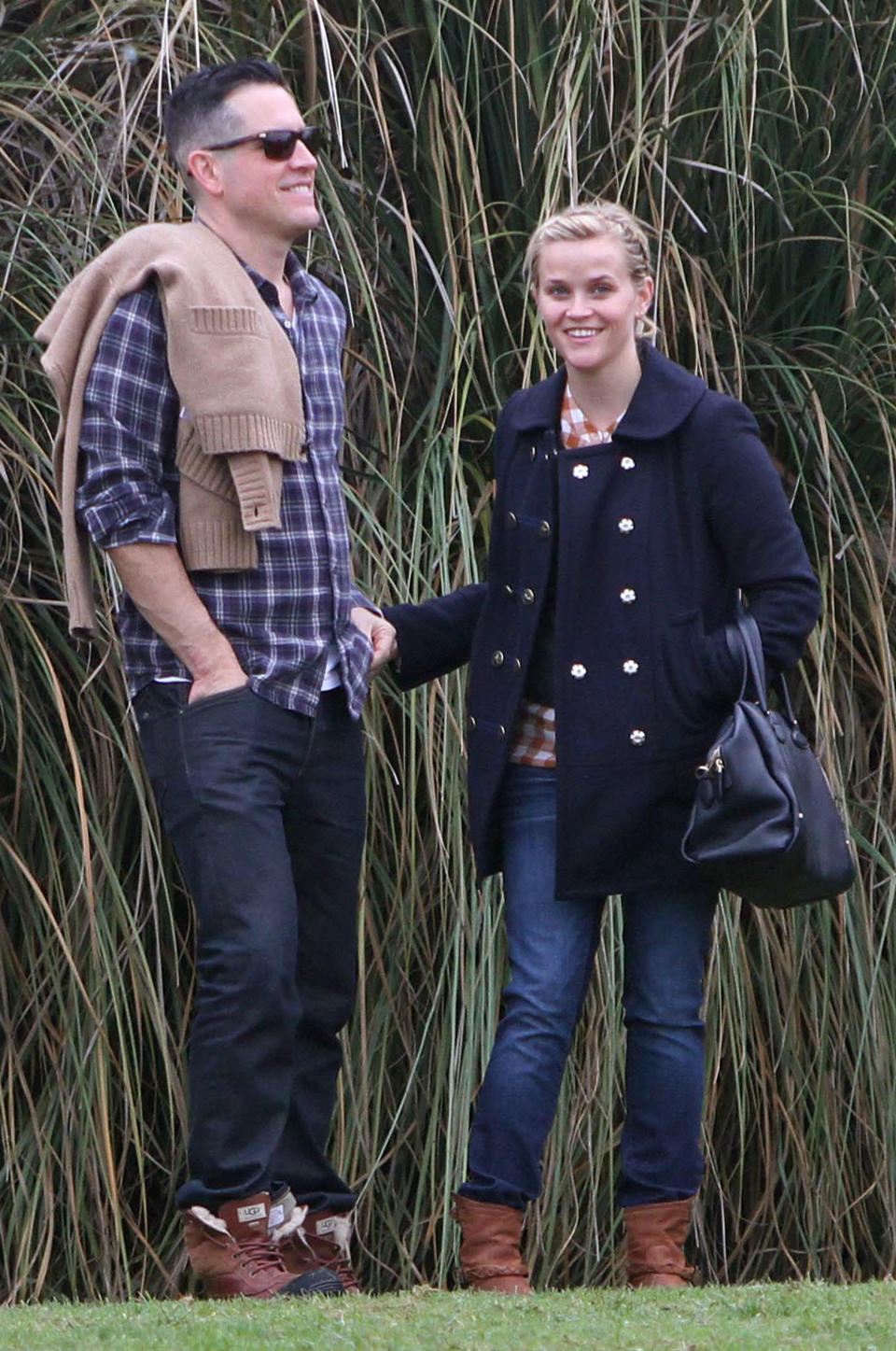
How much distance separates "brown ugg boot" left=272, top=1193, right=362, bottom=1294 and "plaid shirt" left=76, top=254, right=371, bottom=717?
0.81 metres

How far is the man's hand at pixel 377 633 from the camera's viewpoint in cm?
358

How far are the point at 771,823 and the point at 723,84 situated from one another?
5.62 feet

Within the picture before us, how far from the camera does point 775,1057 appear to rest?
4152 millimetres

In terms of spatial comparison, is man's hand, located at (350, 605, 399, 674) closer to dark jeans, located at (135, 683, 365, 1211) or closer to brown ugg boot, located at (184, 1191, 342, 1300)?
dark jeans, located at (135, 683, 365, 1211)

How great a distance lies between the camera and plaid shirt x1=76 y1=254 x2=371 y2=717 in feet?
10.6

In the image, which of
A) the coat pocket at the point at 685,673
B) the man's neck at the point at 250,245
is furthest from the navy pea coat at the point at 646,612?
the man's neck at the point at 250,245

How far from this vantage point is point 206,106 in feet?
11.2

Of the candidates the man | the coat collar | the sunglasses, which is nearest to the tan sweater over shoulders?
the man

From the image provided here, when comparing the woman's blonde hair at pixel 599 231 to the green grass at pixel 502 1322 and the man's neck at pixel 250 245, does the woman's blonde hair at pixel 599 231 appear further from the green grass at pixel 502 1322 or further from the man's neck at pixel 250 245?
the green grass at pixel 502 1322

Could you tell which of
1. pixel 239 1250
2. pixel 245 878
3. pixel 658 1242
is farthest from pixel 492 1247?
pixel 245 878

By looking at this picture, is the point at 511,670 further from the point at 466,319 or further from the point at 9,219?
the point at 9,219

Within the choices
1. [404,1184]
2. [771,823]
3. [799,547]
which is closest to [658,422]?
[799,547]

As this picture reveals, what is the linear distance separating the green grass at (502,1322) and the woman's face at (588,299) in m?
1.45

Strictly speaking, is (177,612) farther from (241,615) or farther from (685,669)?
(685,669)
